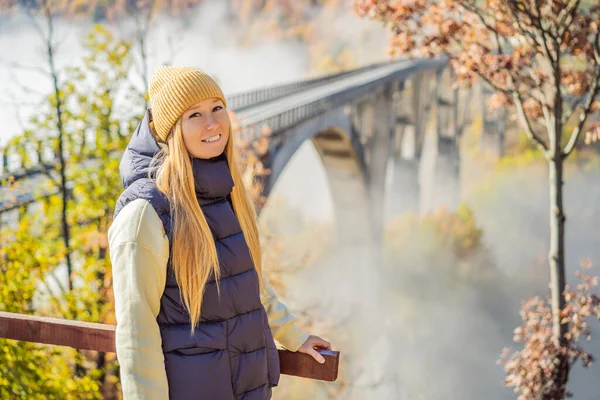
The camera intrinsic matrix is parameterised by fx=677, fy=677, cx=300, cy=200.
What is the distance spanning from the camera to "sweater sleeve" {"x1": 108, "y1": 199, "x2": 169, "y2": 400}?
209 centimetres

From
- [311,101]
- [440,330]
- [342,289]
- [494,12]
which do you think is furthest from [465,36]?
[342,289]

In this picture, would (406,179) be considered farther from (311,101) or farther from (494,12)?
(494,12)

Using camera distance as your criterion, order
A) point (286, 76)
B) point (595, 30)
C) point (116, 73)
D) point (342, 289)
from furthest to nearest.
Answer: point (286, 76), point (342, 289), point (116, 73), point (595, 30)

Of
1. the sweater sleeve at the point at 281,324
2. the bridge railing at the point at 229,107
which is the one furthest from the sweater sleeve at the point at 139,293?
the bridge railing at the point at 229,107

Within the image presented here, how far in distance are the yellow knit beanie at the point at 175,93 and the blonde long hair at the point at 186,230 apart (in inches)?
2.2

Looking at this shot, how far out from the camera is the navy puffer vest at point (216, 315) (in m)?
2.20

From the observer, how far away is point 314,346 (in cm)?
263

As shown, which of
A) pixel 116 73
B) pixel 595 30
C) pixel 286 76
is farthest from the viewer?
pixel 286 76

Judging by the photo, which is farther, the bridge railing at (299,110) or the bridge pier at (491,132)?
the bridge pier at (491,132)

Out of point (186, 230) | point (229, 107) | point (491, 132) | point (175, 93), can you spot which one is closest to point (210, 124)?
point (175, 93)

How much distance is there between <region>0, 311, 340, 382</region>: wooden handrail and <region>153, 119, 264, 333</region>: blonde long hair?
49 cm

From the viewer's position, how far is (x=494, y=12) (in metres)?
7.19

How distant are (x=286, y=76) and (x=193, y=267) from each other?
8424cm

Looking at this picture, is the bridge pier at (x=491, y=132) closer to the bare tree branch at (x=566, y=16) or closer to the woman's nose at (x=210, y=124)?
the bare tree branch at (x=566, y=16)
